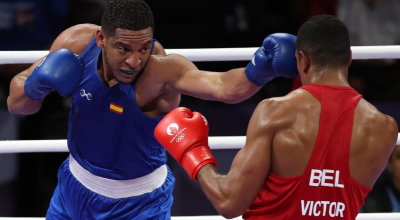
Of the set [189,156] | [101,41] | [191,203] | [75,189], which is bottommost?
[191,203]

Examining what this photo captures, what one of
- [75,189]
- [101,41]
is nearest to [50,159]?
[75,189]

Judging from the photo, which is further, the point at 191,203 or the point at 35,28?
the point at 35,28

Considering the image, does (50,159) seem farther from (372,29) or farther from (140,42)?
(372,29)

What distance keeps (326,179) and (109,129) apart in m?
0.99

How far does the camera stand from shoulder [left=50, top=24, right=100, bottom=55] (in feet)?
8.25

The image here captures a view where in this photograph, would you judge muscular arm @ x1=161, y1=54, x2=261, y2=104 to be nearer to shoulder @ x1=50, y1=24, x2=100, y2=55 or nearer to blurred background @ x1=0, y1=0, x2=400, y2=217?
shoulder @ x1=50, y1=24, x2=100, y2=55

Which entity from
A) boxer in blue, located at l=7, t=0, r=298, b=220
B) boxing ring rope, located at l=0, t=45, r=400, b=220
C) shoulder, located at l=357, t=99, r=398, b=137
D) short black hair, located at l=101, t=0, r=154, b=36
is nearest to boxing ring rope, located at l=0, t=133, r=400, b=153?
boxing ring rope, located at l=0, t=45, r=400, b=220

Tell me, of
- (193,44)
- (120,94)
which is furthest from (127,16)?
(193,44)

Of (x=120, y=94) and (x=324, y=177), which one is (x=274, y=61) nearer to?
(x=324, y=177)

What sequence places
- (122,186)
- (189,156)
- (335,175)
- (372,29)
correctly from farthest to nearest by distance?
(372,29), (122,186), (189,156), (335,175)

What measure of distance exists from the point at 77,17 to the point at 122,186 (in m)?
2.15

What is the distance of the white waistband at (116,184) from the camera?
242 cm

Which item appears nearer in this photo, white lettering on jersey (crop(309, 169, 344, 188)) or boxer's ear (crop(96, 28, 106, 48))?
white lettering on jersey (crop(309, 169, 344, 188))

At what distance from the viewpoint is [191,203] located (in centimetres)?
354
